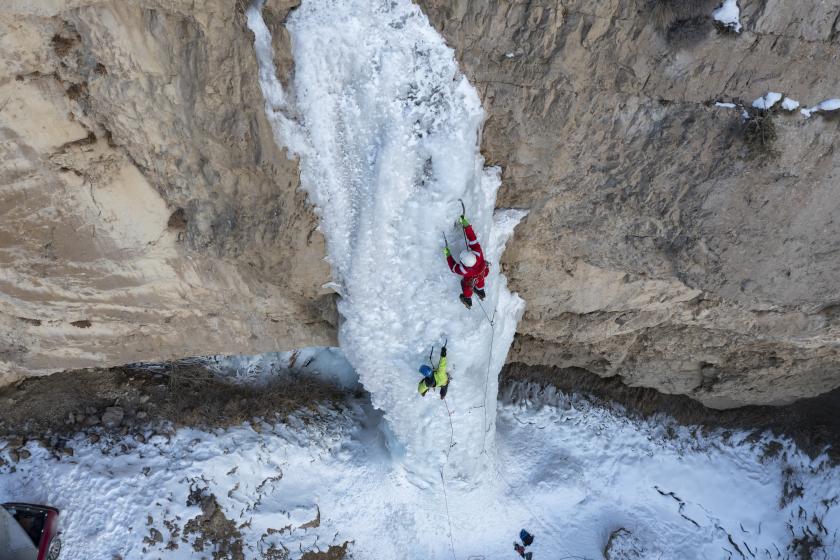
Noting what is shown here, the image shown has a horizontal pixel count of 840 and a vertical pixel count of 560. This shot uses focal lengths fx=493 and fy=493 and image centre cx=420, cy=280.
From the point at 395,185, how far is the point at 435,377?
2778 mm

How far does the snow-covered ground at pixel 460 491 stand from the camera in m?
8.21

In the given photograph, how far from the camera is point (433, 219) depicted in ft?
20.3

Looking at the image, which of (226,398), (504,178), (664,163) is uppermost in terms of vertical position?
(664,163)

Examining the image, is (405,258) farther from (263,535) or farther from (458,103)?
(263,535)

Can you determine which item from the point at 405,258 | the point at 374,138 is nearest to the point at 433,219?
the point at 405,258

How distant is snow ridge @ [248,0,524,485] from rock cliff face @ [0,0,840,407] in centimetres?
27

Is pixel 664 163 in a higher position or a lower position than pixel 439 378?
higher

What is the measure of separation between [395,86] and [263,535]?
25.1 ft

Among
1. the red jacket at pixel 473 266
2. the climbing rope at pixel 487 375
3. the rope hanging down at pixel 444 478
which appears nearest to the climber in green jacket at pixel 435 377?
the rope hanging down at pixel 444 478

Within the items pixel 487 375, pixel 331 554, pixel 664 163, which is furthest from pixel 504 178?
pixel 331 554

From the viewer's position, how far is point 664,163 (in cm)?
589

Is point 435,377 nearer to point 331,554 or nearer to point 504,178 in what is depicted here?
point 504,178

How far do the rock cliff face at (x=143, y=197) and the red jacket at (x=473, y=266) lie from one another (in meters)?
1.91

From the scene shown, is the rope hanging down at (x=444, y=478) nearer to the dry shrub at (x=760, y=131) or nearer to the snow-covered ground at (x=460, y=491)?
the snow-covered ground at (x=460, y=491)
